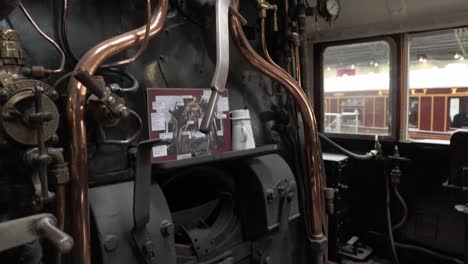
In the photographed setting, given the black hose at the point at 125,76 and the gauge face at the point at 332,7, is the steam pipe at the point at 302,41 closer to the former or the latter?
the gauge face at the point at 332,7

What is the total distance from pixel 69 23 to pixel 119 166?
45cm

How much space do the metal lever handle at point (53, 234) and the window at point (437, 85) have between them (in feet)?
9.21

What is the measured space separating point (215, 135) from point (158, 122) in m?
0.28

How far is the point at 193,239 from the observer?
A: 4.19ft

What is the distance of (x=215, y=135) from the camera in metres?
1.42

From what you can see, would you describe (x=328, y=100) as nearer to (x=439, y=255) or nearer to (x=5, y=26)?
(x=439, y=255)

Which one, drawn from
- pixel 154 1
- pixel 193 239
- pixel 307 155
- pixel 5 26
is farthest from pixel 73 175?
pixel 307 155

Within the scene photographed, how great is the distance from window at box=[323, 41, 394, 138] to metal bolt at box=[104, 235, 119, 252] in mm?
2527

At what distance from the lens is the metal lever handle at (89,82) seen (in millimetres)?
812

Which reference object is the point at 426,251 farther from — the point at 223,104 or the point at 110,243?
the point at 110,243

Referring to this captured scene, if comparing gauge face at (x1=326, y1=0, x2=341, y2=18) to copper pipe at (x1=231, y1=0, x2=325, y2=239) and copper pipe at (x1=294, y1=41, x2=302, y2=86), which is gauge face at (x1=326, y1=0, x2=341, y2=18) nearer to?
copper pipe at (x1=294, y1=41, x2=302, y2=86)

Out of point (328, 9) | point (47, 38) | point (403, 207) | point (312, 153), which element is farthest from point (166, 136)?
point (403, 207)

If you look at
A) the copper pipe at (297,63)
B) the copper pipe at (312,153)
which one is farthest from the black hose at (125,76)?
the copper pipe at (297,63)

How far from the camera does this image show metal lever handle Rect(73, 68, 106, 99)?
812 millimetres
